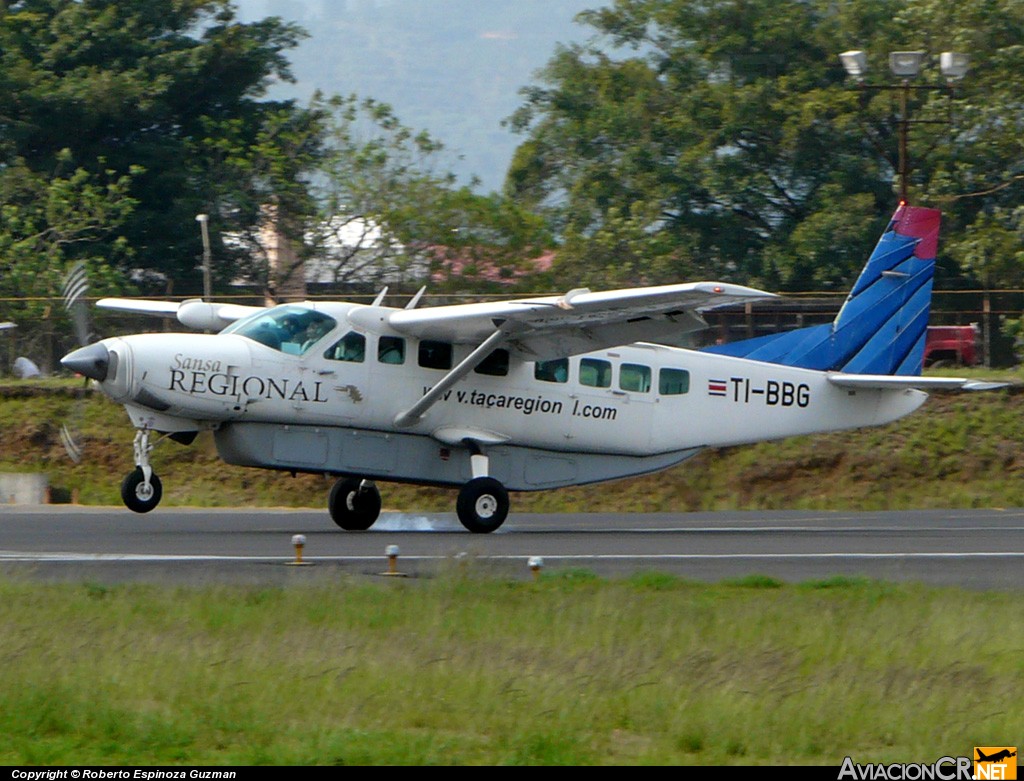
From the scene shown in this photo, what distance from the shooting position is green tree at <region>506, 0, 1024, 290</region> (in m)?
40.6

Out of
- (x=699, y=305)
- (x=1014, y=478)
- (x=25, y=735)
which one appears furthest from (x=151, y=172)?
(x=25, y=735)

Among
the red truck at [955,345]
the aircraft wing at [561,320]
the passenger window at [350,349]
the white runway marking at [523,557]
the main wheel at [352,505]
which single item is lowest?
the white runway marking at [523,557]

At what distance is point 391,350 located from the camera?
18188 mm

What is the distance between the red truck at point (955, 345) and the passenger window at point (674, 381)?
44.1 feet

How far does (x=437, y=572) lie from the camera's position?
12281mm

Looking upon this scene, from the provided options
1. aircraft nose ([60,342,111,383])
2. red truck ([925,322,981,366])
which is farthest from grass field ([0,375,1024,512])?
aircraft nose ([60,342,111,383])

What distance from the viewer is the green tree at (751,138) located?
40.6 m

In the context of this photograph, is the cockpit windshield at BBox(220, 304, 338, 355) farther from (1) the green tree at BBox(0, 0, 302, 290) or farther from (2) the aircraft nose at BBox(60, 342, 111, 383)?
(1) the green tree at BBox(0, 0, 302, 290)

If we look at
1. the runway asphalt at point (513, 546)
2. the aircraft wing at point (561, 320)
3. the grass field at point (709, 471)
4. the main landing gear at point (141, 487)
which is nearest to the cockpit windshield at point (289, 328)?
the aircraft wing at point (561, 320)

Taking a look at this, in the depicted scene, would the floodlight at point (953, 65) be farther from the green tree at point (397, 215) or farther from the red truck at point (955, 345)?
the green tree at point (397, 215)

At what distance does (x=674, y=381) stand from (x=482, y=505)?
3.50 metres

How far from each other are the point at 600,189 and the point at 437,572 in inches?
1328

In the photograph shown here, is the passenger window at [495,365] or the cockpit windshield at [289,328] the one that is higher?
the cockpit windshield at [289,328]

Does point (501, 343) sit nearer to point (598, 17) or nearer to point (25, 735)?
point (25, 735)
